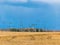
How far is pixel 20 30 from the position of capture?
34.6m

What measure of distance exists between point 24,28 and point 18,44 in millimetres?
15055

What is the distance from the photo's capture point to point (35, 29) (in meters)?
34.8

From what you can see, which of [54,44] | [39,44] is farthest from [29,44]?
[54,44]

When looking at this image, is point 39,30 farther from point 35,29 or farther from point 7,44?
point 7,44

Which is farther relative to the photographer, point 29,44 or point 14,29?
point 14,29

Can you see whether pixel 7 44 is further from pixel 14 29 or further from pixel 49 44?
pixel 14 29

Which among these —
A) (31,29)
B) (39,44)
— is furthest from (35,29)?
(39,44)

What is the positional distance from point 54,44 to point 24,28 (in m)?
14.8

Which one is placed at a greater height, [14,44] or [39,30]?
[14,44]

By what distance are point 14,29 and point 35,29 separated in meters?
3.70

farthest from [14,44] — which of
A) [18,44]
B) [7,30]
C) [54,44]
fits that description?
[7,30]

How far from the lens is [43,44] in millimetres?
20406

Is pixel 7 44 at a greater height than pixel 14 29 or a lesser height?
greater

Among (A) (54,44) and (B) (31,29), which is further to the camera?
(B) (31,29)
